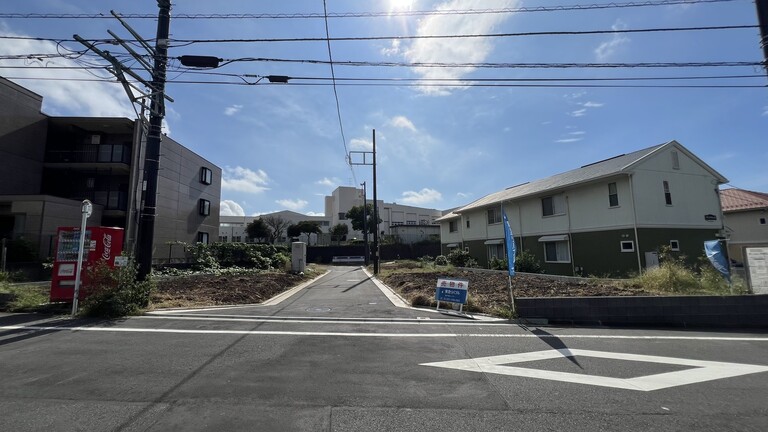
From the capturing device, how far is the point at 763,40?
8.05 metres

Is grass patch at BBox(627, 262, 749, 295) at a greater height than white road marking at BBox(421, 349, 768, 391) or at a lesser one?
greater

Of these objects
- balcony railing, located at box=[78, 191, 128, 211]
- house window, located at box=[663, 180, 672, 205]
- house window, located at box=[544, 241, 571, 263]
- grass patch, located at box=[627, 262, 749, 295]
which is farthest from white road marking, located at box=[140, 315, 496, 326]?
balcony railing, located at box=[78, 191, 128, 211]

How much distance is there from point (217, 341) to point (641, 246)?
18.8m

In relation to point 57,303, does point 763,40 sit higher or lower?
higher

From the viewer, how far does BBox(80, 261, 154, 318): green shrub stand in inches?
343

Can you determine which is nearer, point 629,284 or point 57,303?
point 57,303

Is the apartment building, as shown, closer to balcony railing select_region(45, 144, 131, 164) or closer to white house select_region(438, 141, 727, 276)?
balcony railing select_region(45, 144, 131, 164)

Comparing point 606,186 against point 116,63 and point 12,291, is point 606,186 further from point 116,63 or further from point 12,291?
point 12,291

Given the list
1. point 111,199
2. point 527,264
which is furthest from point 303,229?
point 527,264

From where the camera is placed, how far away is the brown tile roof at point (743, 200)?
26.1 metres

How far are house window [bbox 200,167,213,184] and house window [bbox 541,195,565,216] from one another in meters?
27.4

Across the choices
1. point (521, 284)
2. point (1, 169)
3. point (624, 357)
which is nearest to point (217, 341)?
point (624, 357)

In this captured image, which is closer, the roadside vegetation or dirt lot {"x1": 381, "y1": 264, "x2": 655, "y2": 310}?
the roadside vegetation

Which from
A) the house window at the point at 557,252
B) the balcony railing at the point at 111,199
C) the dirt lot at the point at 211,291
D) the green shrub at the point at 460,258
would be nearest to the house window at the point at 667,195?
the house window at the point at 557,252
